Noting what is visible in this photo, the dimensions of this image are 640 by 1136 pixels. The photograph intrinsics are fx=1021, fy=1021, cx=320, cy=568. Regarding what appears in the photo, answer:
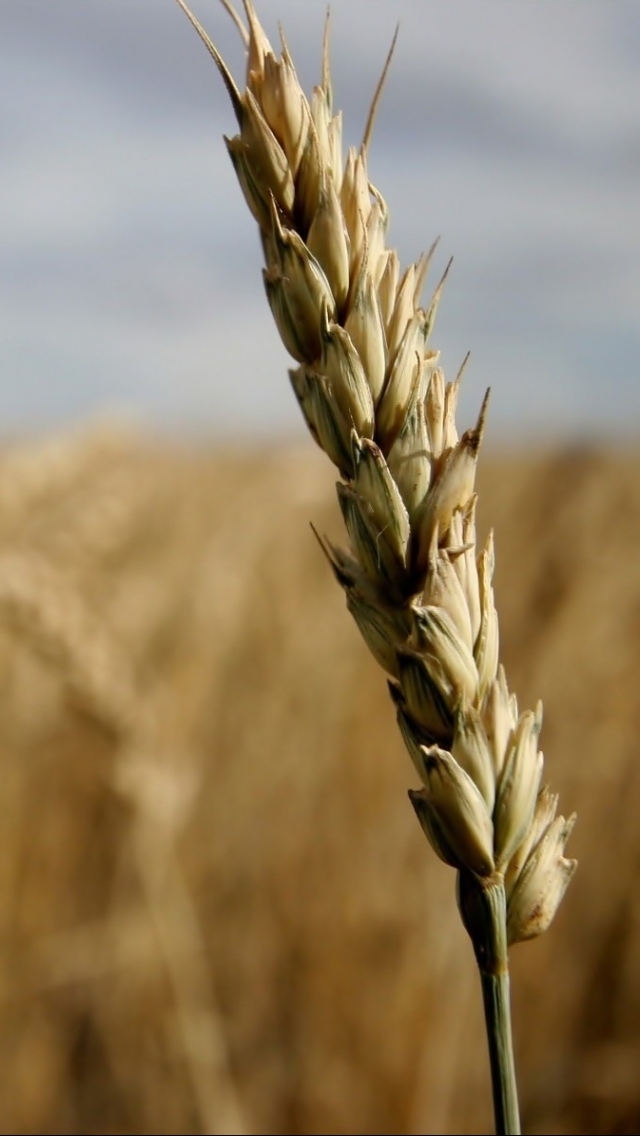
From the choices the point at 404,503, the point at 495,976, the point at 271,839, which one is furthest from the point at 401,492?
the point at 271,839

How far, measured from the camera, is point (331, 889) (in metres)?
2.19

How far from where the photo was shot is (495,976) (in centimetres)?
33

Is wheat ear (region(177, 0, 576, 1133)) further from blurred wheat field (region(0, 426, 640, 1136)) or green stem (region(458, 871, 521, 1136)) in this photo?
blurred wheat field (region(0, 426, 640, 1136))

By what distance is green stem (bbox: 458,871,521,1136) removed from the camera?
0.33 meters

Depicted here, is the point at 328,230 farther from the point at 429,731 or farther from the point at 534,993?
the point at 534,993

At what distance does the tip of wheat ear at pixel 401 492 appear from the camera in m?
0.37

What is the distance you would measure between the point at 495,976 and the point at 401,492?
0.17m

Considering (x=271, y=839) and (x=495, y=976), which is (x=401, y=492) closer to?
(x=495, y=976)

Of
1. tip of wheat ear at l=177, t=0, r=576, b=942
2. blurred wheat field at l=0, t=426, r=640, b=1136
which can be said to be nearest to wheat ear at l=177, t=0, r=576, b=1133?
tip of wheat ear at l=177, t=0, r=576, b=942

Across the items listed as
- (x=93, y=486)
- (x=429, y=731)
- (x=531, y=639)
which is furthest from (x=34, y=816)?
(x=429, y=731)

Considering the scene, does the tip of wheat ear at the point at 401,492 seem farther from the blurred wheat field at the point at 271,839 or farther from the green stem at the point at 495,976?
the blurred wheat field at the point at 271,839

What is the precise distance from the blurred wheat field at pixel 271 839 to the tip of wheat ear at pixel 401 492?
1.07 m

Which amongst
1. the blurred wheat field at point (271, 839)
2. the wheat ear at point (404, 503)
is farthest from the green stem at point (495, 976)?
the blurred wheat field at point (271, 839)

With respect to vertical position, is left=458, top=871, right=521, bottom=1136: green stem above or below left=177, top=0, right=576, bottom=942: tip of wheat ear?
below
